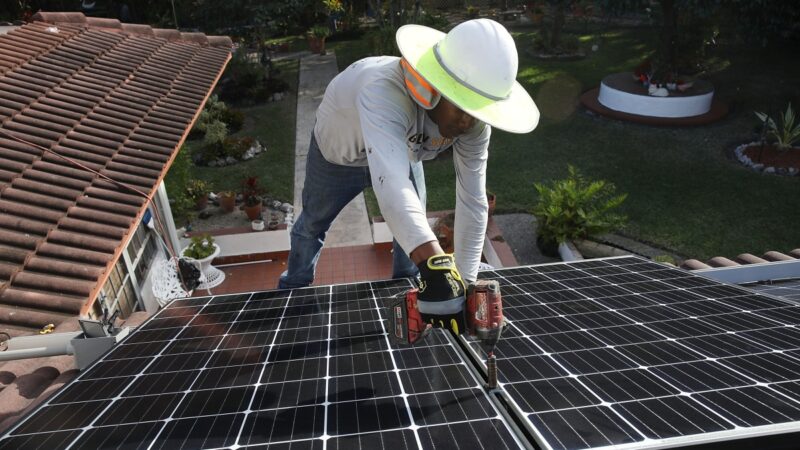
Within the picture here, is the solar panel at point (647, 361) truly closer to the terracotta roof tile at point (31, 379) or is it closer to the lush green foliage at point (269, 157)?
the terracotta roof tile at point (31, 379)

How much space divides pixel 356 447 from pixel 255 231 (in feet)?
30.4

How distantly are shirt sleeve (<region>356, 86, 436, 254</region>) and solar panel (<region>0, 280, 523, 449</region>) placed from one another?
74cm

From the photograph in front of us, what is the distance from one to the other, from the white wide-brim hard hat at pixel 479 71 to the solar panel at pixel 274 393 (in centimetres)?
140

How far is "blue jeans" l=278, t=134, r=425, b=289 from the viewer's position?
4.57 metres

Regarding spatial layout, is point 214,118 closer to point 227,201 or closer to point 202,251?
point 227,201

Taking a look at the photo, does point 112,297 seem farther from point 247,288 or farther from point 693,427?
point 693,427

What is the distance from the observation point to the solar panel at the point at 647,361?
85.8 inches

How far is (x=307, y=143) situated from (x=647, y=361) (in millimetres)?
15876

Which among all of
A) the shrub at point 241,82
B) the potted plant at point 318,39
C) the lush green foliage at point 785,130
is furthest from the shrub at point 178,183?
the potted plant at point 318,39

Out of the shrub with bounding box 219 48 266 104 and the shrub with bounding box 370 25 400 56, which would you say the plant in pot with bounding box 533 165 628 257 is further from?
the shrub with bounding box 219 48 266 104

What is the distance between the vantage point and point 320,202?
4727mm

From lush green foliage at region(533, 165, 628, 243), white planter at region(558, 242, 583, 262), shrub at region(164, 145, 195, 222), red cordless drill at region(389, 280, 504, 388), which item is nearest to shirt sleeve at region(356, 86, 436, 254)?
red cordless drill at region(389, 280, 504, 388)

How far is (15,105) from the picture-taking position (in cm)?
584

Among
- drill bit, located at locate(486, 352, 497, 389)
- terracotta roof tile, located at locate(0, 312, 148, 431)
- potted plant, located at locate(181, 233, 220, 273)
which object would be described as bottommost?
potted plant, located at locate(181, 233, 220, 273)
